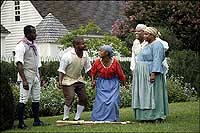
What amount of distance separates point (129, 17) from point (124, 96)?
10282 millimetres

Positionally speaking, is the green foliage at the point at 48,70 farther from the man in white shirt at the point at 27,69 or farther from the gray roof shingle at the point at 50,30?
the gray roof shingle at the point at 50,30

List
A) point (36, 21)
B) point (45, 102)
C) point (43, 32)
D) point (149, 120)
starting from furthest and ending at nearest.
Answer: point (36, 21)
point (43, 32)
point (45, 102)
point (149, 120)

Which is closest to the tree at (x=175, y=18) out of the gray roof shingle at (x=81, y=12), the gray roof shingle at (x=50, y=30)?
the gray roof shingle at (x=50, y=30)

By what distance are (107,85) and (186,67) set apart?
11.1m

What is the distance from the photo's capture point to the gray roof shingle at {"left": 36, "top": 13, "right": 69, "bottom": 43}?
33.3 metres

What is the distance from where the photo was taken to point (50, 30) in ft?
110

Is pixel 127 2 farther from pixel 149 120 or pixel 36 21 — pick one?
pixel 149 120

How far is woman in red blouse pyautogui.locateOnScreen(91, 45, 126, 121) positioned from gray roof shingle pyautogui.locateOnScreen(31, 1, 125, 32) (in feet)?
74.2

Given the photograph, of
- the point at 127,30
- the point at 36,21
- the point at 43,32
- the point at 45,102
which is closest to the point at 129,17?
the point at 127,30

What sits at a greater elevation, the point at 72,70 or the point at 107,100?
the point at 72,70

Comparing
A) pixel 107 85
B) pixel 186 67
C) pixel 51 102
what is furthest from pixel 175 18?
pixel 107 85

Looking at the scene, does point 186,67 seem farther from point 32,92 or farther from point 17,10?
point 17,10

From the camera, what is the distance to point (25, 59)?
11.6m

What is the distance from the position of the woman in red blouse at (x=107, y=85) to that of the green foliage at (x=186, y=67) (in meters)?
10.1
